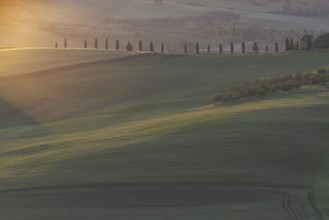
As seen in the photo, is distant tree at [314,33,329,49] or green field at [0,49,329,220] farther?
distant tree at [314,33,329,49]

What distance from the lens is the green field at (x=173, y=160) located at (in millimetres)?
15305

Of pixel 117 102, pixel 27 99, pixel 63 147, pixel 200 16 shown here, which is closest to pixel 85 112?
pixel 117 102

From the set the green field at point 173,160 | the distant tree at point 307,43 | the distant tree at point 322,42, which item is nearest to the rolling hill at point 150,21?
the distant tree at point 307,43

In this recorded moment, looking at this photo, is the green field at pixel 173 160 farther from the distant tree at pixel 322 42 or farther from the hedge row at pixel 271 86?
the distant tree at pixel 322 42

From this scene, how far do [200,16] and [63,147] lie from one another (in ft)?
431

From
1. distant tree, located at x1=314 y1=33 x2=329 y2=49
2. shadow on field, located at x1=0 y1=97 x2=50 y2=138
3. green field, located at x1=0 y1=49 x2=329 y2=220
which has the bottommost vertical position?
shadow on field, located at x1=0 y1=97 x2=50 y2=138

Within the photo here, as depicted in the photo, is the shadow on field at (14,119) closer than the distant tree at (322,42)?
Yes

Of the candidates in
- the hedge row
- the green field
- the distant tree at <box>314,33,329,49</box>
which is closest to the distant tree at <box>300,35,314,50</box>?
the distant tree at <box>314,33,329,49</box>

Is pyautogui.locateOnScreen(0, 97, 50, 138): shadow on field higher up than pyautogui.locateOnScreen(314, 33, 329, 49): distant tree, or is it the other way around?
pyautogui.locateOnScreen(314, 33, 329, 49): distant tree

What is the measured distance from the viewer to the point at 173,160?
17953 mm

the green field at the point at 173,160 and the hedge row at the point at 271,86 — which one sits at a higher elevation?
the hedge row at the point at 271,86

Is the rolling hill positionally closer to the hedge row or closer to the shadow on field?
the shadow on field

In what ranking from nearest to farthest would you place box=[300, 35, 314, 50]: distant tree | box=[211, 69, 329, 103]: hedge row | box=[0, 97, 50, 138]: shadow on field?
box=[211, 69, 329, 103]: hedge row
box=[0, 97, 50, 138]: shadow on field
box=[300, 35, 314, 50]: distant tree

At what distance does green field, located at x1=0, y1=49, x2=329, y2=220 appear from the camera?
50.2ft
